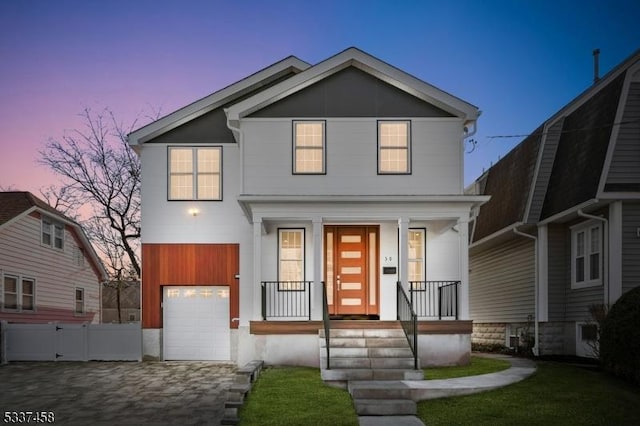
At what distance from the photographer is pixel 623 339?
11.8 meters

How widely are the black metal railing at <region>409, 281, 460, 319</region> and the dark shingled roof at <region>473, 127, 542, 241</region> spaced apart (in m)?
3.44

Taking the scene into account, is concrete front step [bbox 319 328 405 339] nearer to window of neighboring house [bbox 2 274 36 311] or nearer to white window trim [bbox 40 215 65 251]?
window of neighboring house [bbox 2 274 36 311]

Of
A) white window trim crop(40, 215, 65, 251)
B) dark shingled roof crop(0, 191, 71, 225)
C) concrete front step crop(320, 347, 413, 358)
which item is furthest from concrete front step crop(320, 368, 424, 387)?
white window trim crop(40, 215, 65, 251)

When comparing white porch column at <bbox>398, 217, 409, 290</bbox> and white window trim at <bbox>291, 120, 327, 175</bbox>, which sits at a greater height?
white window trim at <bbox>291, 120, 327, 175</bbox>

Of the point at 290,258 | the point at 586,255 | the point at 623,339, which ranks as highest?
the point at 586,255

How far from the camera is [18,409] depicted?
10.4 metres

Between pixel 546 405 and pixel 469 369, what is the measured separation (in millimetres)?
3414

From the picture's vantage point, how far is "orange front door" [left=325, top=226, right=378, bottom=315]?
16219mm

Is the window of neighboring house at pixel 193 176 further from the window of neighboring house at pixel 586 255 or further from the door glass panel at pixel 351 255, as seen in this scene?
the window of neighboring house at pixel 586 255

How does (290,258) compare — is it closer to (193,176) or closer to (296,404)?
(193,176)

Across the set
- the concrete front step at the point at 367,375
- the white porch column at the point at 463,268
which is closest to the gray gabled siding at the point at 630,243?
the white porch column at the point at 463,268

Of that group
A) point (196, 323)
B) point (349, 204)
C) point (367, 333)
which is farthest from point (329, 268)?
point (196, 323)

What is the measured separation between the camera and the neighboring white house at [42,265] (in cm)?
2167

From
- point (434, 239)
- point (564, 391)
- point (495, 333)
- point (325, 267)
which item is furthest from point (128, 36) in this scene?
point (564, 391)
